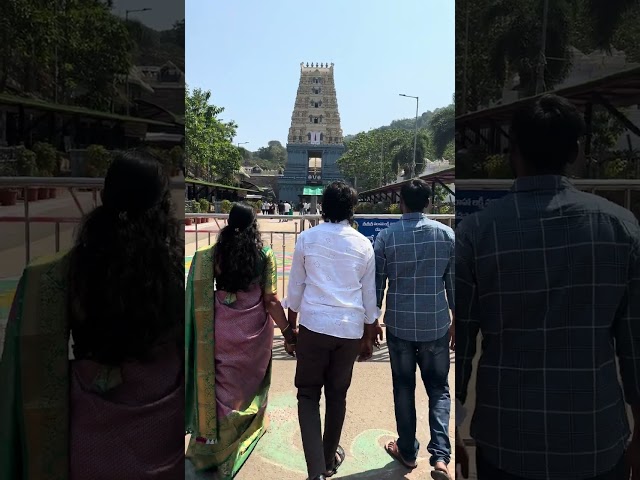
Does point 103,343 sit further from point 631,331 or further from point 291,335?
point 291,335

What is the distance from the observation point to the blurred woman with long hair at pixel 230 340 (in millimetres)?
2482

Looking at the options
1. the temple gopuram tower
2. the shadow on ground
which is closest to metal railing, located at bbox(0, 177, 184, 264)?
the shadow on ground

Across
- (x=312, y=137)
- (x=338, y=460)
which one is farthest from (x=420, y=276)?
(x=312, y=137)

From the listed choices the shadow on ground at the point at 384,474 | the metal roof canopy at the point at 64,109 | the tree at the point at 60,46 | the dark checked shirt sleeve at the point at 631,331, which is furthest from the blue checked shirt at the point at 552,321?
the shadow on ground at the point at 384,474

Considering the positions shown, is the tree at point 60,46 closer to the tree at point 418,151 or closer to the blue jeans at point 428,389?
the tree at point 418,151

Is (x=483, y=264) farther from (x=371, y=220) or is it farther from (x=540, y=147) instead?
(x=371, y=220)

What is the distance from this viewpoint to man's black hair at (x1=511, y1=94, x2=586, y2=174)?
3.61 ft

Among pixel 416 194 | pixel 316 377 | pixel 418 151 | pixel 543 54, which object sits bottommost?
pixel 316 377

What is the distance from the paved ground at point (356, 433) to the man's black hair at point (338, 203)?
2.65ft

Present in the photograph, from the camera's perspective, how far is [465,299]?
3.68 ft

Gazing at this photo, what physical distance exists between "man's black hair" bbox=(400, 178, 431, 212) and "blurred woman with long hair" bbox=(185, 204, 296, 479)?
29.2 inches

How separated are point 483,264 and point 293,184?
2016 cm

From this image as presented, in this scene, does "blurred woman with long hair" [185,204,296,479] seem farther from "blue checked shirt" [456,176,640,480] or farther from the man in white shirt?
"blue checked shirt" [456,176,640,480]

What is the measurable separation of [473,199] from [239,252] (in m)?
1.64
